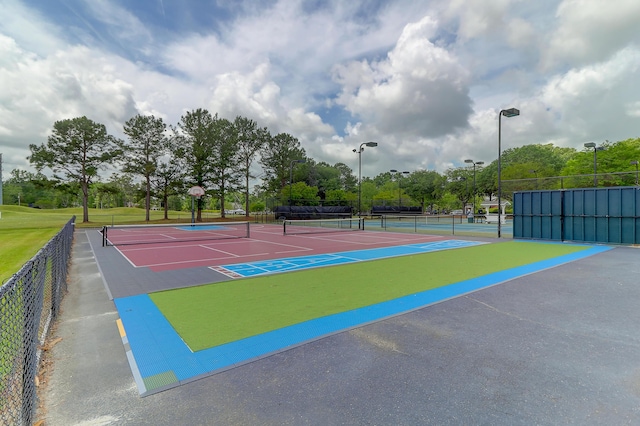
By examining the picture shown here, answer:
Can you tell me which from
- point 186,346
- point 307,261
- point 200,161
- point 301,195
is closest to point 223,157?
point 200,161

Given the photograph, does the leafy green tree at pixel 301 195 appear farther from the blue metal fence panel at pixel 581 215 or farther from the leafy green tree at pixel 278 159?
the blue metal fence panel at pixel 581 215

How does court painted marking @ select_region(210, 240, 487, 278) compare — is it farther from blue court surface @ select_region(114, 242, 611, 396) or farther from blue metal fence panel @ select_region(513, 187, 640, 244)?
blue metal fence panel @ select_region(513, 187, 640, 244)

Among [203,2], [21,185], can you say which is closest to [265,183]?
[203,2]

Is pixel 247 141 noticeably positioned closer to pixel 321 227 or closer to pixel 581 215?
pixel 321 227

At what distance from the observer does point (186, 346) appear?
3895 mm

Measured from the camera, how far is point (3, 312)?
2.31 metres

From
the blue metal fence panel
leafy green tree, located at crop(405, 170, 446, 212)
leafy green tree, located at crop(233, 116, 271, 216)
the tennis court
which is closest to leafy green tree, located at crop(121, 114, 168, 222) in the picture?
leafy green tree, located at crop(233, 116, 271, 216)

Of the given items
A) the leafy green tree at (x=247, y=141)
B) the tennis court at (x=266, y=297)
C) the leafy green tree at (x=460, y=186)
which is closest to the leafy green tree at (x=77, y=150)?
the leafy green tree at (x=247, y=141)

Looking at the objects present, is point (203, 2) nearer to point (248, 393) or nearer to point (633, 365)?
point (248, 393)

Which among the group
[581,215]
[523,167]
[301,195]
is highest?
[523,167]

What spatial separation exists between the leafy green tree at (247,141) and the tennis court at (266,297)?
31.6 meters

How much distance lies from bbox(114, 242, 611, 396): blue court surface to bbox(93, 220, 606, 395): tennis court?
13mm

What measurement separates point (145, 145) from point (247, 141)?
41.1ft

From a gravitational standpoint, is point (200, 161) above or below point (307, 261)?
above
